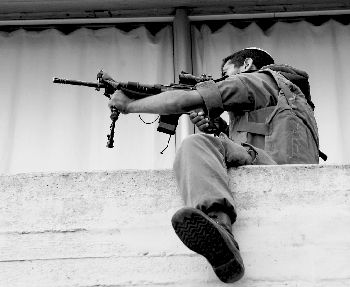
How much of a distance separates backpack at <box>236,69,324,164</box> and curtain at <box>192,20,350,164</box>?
178 cm

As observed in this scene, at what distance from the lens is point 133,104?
4938 millimetres

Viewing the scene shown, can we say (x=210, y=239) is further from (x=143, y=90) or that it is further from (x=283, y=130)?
(x=143, y=90)

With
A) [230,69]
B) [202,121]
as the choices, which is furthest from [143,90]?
[230,69]

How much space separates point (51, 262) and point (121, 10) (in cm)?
314

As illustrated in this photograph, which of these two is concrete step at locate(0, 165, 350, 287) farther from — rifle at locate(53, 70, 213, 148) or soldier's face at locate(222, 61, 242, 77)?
soldier's face at locate(222, 61, 242, 77)

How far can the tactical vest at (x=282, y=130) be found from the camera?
15.6ft

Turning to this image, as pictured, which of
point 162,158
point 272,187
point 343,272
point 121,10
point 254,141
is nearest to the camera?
point 343,272

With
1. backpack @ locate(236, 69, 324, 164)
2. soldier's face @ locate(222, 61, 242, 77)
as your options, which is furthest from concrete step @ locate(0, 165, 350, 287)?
soldier's face @ locate(222, 61, 242, 77)

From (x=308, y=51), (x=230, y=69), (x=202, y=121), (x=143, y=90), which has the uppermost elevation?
(x=308, y=51)

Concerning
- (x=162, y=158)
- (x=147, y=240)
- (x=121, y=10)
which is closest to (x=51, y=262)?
(x=147, y=240)

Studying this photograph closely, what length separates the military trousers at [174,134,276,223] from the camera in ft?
12.9

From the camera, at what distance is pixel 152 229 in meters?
4.27

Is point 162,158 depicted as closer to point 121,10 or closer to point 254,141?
point 121,10

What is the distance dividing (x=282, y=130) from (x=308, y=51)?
2.27 m
